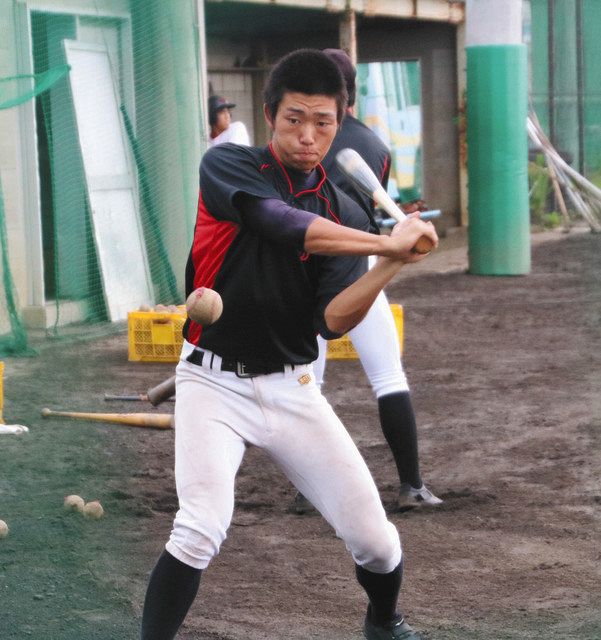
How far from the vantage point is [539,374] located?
8609mm

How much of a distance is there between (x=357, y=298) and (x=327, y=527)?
6.93ft

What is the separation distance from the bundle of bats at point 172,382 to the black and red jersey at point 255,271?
156 mm

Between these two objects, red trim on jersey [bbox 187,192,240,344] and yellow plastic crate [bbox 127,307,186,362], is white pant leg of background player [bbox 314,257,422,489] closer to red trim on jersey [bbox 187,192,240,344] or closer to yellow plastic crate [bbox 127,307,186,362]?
red trim on jersey [bbox 187,192,240,344]

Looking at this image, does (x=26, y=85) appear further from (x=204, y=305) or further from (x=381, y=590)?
(x=381, y=590)

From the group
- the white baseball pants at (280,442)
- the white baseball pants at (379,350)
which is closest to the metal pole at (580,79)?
the white baseball pants at (379,350)

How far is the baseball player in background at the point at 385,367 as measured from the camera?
5.35 metres

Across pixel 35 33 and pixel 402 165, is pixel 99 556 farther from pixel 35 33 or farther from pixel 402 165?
pixel 402 165

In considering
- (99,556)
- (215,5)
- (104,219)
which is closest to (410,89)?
(215,5)

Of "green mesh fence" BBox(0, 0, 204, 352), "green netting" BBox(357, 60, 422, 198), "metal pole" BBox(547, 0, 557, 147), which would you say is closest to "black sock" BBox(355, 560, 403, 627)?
"green mesh fence" BBox(0, 0, 204, 352)

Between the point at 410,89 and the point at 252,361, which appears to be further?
the point at 410,89

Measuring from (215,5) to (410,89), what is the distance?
5.49m

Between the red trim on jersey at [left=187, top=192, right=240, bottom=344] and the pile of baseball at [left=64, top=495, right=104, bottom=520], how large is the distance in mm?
2086

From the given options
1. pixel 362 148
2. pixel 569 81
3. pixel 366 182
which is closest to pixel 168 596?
pixel 366 182

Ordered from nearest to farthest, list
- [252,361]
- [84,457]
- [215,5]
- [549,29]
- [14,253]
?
[252,361]
[84,457]
[14,253]
[215,5]
[549,29]
